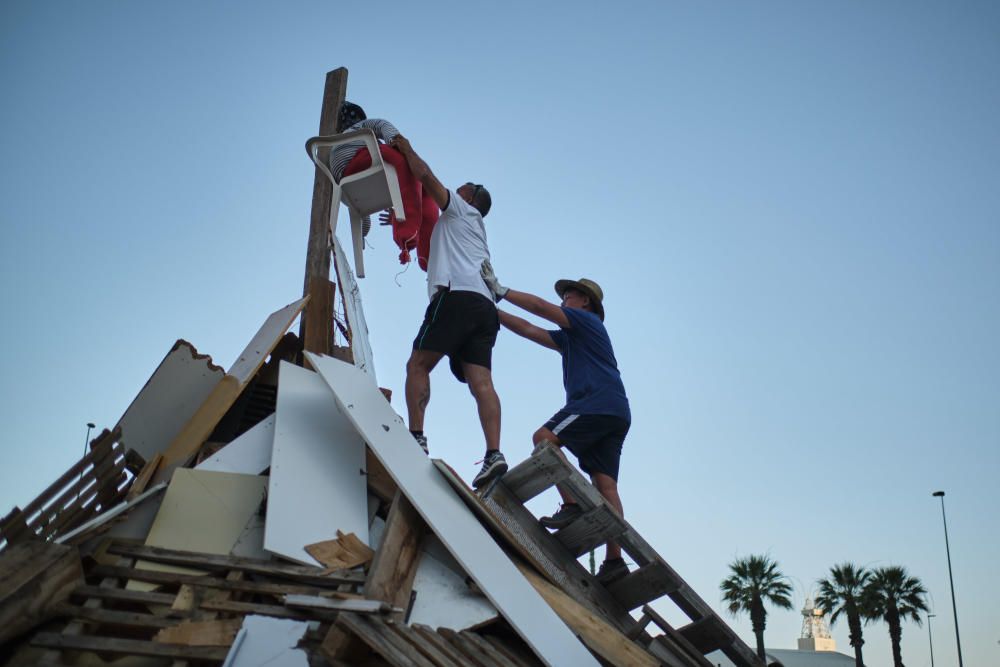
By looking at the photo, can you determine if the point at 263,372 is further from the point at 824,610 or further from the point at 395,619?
the point at 824,610

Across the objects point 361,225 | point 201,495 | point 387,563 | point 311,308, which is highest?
point 361,225

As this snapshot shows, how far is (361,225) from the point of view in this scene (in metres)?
6.17

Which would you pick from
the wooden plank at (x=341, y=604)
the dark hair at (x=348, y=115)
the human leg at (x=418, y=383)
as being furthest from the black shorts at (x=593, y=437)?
the dark hair at (x=348, y=115)

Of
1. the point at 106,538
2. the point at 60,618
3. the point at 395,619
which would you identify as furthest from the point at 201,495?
the point at 395,619

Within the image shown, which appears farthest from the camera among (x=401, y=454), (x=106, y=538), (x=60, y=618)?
(x=401, y=454)

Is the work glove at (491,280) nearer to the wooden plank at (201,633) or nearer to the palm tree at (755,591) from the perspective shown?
the wooden plank at (201,633)

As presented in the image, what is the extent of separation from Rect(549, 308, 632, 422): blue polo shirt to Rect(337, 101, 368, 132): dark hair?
8.68ft

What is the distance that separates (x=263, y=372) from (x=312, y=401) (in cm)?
119

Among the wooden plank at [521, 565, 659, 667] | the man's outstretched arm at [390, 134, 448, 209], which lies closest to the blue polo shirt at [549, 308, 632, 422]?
the man's outstretched arm at [390, 134, 448, 209]

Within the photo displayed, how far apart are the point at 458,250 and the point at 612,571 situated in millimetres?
2219

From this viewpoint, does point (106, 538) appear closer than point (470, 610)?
No

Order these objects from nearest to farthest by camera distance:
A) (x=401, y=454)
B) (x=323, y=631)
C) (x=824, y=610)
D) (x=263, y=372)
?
(x=323, y=631) → (x=401, y=454) → (x=263, y=372) → (x=824, y=610)

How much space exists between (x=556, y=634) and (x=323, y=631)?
41.7 inches

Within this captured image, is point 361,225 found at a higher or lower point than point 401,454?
higher
